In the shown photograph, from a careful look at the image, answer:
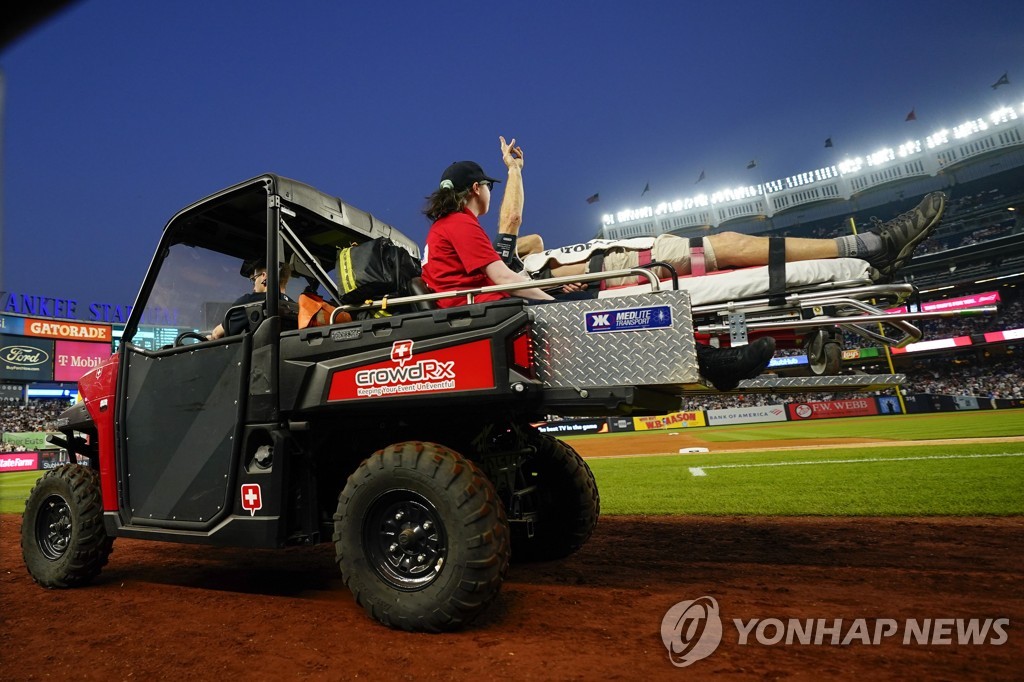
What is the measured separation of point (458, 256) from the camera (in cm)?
345

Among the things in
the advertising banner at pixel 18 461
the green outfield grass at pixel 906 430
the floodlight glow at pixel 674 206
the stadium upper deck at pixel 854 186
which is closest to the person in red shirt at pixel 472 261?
the green outfield grass at pixel 906 430

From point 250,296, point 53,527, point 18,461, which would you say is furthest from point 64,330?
point 250,296

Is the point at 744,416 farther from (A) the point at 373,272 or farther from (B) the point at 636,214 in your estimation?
(B) the point at 636,214

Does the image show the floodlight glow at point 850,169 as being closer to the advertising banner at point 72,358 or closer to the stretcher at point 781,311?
the advertising banner at point 72,358

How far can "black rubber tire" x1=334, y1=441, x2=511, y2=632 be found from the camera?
2641 mm

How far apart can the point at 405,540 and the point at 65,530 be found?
3236 mm

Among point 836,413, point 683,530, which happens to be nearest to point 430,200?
point 683,530

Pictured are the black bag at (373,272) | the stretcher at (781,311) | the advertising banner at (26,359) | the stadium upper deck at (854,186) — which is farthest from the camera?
the stadium upper deck at (854,186)

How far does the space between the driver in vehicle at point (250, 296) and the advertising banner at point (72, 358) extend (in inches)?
1975

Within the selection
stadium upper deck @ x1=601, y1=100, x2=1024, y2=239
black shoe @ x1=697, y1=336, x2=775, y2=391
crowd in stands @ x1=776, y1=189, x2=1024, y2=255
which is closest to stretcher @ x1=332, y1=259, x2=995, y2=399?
black shoe @ x1=697, y1=336, x2=775, y2=391

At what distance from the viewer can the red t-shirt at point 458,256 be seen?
133 inches

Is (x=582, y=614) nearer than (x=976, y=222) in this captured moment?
Yes

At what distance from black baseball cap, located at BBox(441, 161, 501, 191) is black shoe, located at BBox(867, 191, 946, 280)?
300 cm

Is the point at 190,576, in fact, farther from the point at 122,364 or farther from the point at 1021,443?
the point at 1021,443
